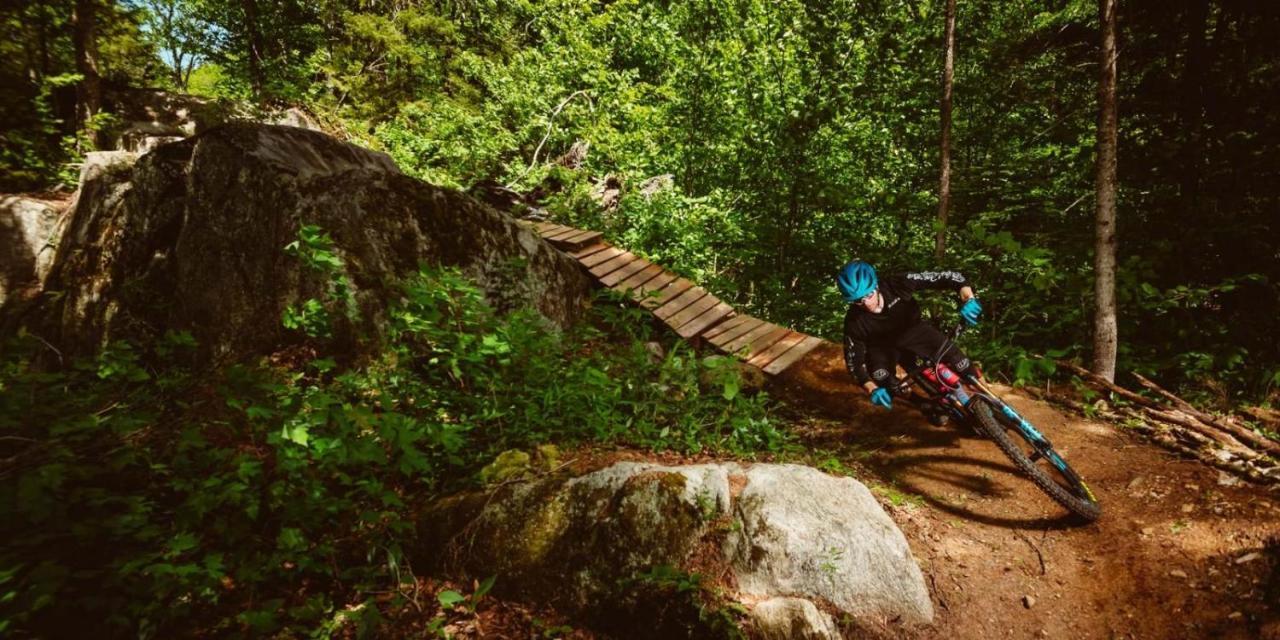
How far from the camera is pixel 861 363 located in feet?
16.3

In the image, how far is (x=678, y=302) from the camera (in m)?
7.87

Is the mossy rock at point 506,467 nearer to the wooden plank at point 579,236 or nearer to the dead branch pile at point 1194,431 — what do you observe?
the wooden plank at point 579,236

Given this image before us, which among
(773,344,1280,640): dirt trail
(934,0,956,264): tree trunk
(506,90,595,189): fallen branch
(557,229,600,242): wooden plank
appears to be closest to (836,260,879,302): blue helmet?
(773,344,1280,640): dirt trail

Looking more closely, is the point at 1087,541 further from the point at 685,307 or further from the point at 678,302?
the point at 678,302

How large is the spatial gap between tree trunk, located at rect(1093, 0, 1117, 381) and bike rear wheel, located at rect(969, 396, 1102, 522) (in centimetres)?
254

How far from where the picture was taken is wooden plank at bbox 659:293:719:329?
7426 mm

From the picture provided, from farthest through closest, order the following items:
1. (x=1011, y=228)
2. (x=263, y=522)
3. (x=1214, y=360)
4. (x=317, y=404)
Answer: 1. (x=1011, y=228)
2. (x=1214, y=360)
3. (x=263, y=522)
4. (x=317, y=404)

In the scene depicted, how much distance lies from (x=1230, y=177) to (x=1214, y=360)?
2.49 metres

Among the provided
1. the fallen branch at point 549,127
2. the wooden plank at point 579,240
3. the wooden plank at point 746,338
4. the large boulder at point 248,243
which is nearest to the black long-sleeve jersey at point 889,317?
the wooden plank at point 746,338

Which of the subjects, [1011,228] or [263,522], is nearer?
[263,522]

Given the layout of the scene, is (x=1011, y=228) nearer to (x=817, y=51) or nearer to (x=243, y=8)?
(x=817, y=51)

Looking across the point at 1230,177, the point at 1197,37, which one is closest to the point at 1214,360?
the point at 1230,177

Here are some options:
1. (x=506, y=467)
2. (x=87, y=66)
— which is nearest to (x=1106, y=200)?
(x=506, y=467)

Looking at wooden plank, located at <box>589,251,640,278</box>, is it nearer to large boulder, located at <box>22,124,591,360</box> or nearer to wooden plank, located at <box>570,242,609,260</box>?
wooden plank, located at <box>570,242,609,260</box>
